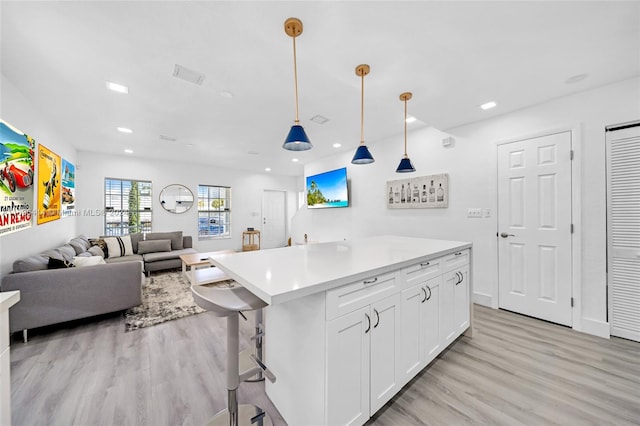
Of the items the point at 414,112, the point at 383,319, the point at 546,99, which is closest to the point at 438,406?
the point at 383,319

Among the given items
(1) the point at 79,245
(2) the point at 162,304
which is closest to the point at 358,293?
(2) the point at 162,304

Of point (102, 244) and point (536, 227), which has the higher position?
point (536, 227)

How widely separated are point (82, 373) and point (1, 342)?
4.34ft

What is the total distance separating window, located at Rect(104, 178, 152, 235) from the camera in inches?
211

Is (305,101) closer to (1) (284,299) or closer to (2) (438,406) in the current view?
(1) (284,299)

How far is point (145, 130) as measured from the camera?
3789mm

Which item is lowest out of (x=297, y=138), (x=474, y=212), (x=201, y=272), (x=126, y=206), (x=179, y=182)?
(x=201, y=272)

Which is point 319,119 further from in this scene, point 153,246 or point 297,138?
point 153,246

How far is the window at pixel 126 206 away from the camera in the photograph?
17.6 feet

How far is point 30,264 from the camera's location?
94.0 inches

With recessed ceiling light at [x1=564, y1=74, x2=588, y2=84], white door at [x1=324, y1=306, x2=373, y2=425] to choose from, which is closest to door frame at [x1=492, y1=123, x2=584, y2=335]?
recessed ceiling light at [x1=564, y1=74, x2=588, y2=84]

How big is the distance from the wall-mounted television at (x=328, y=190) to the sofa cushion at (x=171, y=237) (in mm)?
3118

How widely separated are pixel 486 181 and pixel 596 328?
182cm

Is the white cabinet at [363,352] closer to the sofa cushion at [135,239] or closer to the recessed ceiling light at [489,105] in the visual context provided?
the recessed ceiling light at [489,105]
